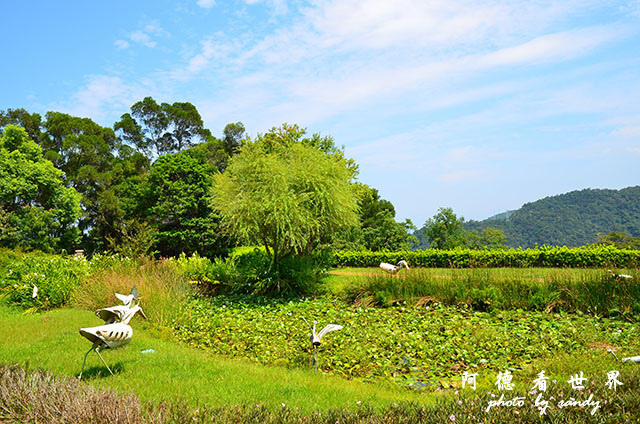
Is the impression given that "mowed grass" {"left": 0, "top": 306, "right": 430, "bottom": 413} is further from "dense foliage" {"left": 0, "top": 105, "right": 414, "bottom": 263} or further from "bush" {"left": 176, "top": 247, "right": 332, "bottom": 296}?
"dense foliage" {"left": 0, "top": 105, "right": 414, "bottom": 263}

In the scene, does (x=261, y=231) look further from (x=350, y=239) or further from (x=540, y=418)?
(x=350, y=239)

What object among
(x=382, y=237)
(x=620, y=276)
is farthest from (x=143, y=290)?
(x=382, y=237)

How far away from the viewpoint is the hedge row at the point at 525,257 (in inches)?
628

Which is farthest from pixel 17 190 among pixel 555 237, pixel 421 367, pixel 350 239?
pixel 555 237

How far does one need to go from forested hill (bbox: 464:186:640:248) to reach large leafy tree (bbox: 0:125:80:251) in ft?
153

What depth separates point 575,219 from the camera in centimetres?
5506

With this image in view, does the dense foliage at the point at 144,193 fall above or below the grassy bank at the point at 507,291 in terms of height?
above

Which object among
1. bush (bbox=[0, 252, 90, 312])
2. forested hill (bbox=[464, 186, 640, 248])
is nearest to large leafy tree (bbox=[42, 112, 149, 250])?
bush (bbox=[0, 252, 90, 312])

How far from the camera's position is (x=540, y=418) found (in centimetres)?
307

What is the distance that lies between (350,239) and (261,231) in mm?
14881

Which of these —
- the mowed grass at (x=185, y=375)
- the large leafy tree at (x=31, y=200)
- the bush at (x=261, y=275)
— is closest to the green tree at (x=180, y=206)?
the large leafy tree at (x=31, y=200)

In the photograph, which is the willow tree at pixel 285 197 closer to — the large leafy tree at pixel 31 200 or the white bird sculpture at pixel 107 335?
the white bird sculpture at pixel 107 335

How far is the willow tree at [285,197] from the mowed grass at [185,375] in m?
4.05

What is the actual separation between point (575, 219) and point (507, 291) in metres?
54.7
